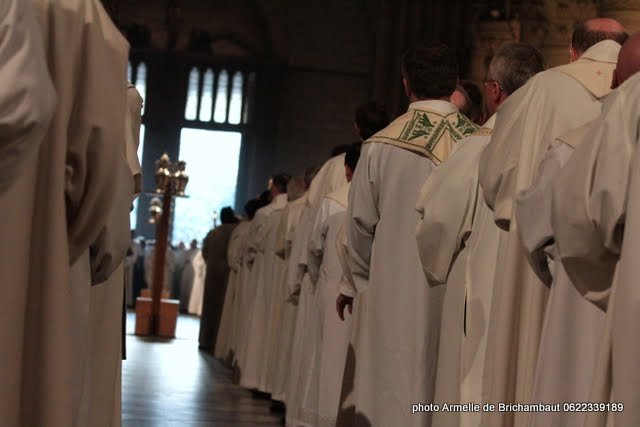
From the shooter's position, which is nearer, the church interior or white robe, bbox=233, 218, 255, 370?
the church interior

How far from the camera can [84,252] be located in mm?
3961

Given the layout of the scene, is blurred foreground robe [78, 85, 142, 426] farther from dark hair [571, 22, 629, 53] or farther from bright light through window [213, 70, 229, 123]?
bright light through window [213, 70, 229, 123]

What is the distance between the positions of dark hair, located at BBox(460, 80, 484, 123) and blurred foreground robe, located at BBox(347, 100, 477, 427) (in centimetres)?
96

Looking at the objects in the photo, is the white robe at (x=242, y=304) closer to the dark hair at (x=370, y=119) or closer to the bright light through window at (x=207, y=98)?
the dark hair at (x=370, y=119)

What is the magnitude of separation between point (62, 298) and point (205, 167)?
28.1m

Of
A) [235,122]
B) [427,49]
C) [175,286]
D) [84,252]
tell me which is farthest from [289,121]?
[84,252]

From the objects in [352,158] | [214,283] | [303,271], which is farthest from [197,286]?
[352,158]

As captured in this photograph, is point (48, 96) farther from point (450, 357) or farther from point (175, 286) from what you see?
point (175, 286)

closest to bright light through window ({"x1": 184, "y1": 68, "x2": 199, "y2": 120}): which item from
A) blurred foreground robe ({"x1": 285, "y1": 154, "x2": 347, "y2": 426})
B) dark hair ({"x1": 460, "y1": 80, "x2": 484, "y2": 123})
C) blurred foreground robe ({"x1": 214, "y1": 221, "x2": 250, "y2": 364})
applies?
blurred foreground robe ({"x1": 214, "y1": 221, "x2": 250, "y2": 364})

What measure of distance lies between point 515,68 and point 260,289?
288 inches

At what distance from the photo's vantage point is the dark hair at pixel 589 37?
518 centimetres

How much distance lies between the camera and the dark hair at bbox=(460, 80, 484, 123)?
24.3 ft

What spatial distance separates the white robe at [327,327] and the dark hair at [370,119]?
30.6 inches

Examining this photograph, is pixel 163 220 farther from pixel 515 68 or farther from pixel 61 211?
pixel 61 211
